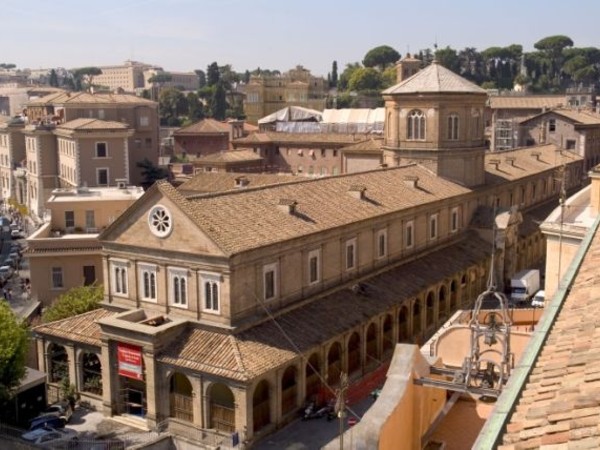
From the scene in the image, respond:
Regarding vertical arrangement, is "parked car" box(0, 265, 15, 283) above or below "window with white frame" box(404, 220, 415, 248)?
below

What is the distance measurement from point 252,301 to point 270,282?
64.8 inches

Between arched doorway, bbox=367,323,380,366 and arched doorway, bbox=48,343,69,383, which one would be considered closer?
arched doorway, bbox=48,343,69,383

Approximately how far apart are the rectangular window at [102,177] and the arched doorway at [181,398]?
46.0 m

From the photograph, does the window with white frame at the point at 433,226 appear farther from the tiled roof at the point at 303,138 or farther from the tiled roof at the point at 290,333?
the tiled roof at the point at 303,138

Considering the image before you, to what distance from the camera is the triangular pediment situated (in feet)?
110

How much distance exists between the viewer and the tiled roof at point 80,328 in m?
36.3

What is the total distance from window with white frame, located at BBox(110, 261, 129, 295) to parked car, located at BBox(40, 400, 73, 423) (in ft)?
19.5

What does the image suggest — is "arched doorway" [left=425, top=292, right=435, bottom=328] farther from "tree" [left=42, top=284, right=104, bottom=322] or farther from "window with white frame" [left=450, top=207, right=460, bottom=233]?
"tree" [left=42, top=284, right=104, bottom=322]

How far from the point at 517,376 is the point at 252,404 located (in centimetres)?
2145

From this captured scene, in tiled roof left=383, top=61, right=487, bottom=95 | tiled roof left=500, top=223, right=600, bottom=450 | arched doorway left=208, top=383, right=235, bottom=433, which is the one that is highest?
tiled roof left=383, top=61, right=487, bottom=95

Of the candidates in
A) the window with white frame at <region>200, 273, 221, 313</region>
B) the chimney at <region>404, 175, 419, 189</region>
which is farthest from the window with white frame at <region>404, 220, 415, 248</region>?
the window with white frame at <region>200, 273, 221, 313</region>

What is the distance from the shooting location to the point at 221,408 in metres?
32.1

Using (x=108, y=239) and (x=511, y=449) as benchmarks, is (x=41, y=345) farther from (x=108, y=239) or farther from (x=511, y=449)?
(x=511, y=449)

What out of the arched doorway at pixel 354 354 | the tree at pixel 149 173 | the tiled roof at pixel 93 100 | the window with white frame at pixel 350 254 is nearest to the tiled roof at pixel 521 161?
the window with white frame at pixel 350 254
